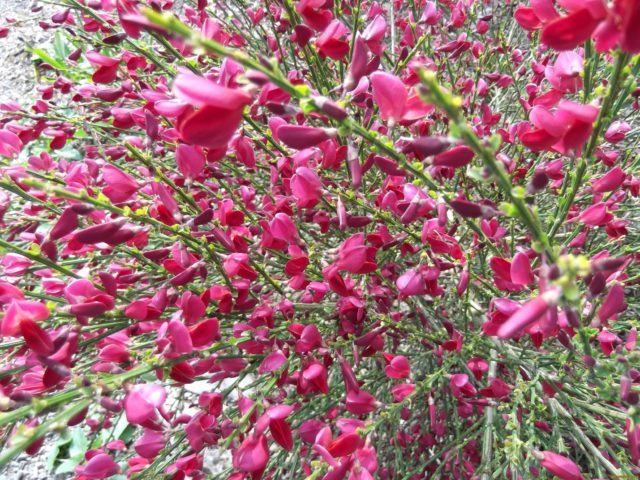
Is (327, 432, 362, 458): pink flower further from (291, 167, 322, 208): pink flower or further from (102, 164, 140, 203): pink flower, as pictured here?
(102, 164, 140, 203): pink flower

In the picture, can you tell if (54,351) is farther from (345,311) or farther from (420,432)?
(420,432)

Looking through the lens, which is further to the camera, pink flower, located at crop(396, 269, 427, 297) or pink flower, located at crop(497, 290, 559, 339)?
pink flower, located at crop(396, 269, 427, 297)

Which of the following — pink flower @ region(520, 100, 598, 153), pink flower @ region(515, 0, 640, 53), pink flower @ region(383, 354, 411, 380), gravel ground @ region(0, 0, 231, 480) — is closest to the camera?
pink flower @ region(515, 0, 640, 53)

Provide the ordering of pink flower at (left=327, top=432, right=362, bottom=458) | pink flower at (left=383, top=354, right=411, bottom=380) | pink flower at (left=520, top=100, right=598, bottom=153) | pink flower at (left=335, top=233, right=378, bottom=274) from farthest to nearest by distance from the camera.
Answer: pink flower at (left=383, top=354, right=411, bottom=380), pink flower at (left=335, top=233, right=378, bottom=274), pink flower at (left=327, top=432, right=362, bottom=458), pink flower at (left=520, top=100, right=598, bottom=153)

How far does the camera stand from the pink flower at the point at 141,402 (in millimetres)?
758

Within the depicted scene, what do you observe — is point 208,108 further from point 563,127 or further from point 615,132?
point 615,132

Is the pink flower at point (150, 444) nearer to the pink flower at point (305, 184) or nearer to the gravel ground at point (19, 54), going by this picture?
the pink flower at point (305, 184)

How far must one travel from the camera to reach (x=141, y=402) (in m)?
0.76

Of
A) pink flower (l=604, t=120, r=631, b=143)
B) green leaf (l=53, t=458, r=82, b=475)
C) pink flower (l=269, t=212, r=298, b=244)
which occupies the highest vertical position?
pink flower (l=604, t=120, r=631, b=143)

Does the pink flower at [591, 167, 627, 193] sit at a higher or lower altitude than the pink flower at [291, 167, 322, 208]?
lower

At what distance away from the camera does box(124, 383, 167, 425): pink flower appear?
0.76m

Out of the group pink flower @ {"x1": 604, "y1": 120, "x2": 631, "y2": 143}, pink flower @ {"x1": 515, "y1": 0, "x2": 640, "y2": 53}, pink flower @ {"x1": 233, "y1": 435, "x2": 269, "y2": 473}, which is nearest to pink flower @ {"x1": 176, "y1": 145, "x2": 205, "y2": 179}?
pink flower @ {"x1": 233, "y1": 435, "x2": 269, "y2": 473}

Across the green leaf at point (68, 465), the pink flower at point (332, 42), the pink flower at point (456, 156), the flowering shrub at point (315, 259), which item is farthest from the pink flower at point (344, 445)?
the green leaf at point (68, 465)

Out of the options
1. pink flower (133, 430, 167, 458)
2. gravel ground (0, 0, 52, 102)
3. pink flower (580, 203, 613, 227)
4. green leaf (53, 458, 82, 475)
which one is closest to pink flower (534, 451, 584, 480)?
pink flower (580, 203, 613, 227)
